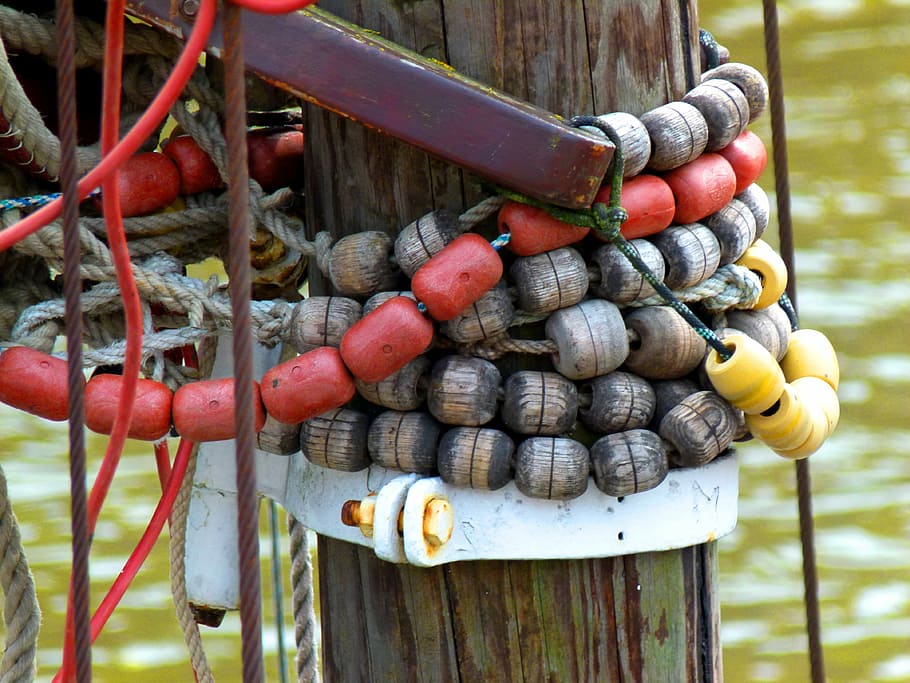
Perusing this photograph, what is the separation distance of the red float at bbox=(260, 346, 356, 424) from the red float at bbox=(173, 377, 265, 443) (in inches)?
1.0

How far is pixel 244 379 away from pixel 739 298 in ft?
2.13

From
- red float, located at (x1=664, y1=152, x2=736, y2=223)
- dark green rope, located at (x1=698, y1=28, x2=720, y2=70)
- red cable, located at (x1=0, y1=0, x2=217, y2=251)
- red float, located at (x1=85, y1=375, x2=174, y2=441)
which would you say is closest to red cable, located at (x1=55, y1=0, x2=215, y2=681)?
red cable, located at (x1=0, y1=0, x2=217, y2=251)

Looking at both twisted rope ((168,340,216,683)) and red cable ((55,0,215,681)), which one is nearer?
red cable ((55,0,215,681))

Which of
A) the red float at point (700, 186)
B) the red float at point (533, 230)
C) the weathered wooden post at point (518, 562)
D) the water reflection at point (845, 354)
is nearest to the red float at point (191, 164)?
the weathered wooden post at point (518, 562)

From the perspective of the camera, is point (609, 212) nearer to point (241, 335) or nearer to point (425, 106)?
point (425, 106)

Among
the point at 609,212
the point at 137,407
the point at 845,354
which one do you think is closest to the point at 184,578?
the point at 137,407

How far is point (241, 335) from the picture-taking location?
0.93 metres

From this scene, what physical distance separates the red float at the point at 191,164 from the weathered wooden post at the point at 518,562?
0.11 metres

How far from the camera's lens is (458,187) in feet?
4.42

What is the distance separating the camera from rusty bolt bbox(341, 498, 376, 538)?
1343mm

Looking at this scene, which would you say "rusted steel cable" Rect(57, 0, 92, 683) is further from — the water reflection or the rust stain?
the water reflection

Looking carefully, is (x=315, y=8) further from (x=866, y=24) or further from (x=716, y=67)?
(x=866, y=24)

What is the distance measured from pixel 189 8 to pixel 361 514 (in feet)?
1.60

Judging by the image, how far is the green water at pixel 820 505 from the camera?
3221 mm
